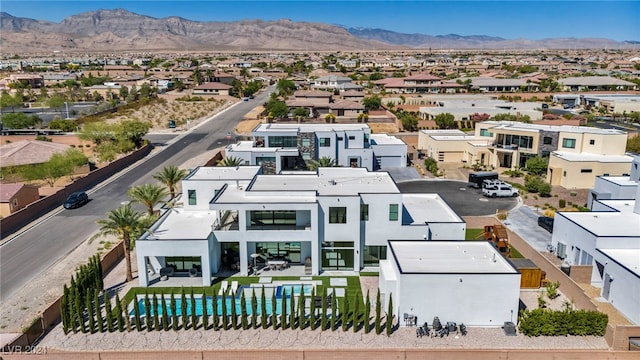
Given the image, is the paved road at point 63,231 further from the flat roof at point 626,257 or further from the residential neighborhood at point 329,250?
the flat roof at point 626,257

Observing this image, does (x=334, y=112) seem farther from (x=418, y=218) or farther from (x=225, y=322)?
(x=225, y=322)

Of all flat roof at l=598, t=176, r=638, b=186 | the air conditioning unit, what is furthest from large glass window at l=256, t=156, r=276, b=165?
flat roof at l=598, t=176, r=638, b=186

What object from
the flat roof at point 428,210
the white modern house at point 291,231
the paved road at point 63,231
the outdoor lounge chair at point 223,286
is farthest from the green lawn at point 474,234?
the paved road at point 63,231

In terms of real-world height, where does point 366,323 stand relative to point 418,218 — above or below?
below

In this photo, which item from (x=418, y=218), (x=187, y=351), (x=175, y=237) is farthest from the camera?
(x=418, y=218)

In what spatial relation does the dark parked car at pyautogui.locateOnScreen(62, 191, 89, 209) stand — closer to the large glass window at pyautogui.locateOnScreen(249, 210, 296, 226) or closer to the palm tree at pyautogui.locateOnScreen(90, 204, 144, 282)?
the palm tree at pyautogui.locateOnScreen(90, 204, 144, 282)

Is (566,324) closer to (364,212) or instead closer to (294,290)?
(364,212)

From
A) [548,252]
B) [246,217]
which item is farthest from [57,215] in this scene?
[548,252]
